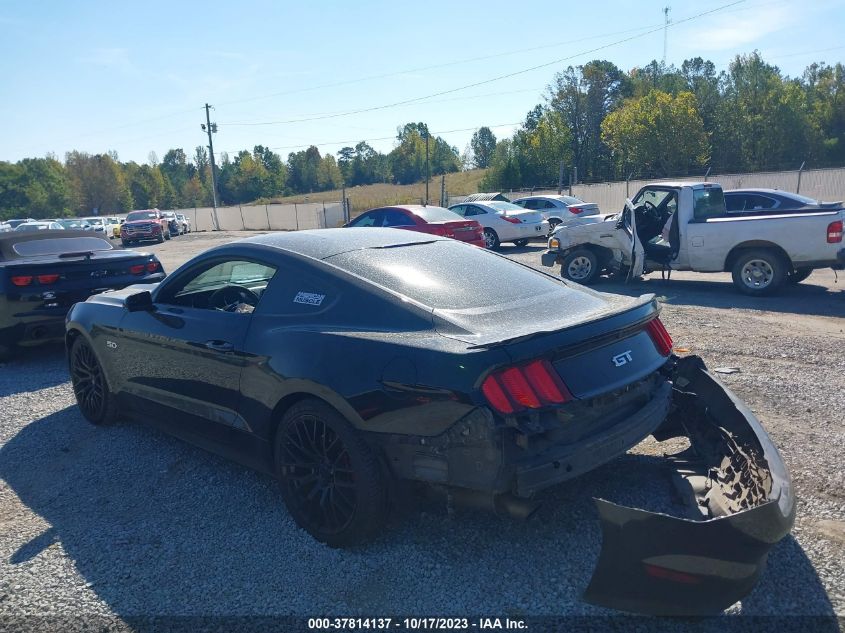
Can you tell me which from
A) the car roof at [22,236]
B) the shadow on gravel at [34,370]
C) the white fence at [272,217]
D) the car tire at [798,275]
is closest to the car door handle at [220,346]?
the shadow on gravel at [34,370]

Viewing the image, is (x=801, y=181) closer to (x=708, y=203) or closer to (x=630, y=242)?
(x=708, y=203)

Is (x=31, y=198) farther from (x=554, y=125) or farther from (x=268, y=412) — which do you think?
(x=268, y=412)

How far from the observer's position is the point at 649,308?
3.54 meters

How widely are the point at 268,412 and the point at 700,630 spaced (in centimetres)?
228

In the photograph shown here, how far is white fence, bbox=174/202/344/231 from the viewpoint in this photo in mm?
39406

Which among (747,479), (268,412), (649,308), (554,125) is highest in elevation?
(554,125)

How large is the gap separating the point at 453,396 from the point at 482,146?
417ft

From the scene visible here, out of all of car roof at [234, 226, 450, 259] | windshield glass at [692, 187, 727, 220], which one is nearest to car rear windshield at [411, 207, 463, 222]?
windshield glass at [692, 187, 727, 220]

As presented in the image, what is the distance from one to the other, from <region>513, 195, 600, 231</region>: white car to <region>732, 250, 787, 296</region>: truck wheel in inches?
467

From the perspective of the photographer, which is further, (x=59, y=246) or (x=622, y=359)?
(x=59, y=246)

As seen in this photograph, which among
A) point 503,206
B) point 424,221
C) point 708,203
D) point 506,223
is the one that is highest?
point 708,203

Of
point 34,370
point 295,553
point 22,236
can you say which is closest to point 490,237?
point 22,236

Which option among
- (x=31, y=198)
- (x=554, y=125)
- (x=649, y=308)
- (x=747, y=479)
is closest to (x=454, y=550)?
(x=747, y=479)

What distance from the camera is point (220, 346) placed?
3.74 m
